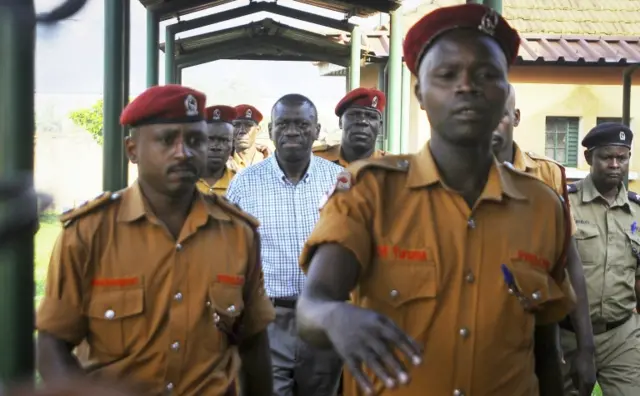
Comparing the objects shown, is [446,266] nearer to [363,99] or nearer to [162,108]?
[162,108]

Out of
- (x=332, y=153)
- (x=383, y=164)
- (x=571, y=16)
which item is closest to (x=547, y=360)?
(x=383, y=164)

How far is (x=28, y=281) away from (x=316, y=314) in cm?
82

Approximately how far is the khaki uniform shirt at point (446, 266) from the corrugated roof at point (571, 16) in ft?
36.5

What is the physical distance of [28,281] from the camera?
3.30 feet

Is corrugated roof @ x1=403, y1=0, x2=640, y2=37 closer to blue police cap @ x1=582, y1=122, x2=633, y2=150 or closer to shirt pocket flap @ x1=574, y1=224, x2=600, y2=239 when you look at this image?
blue police cap @ x1=582, y1=122, x2=633, y2=150

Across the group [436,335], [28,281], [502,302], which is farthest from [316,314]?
[28,281]

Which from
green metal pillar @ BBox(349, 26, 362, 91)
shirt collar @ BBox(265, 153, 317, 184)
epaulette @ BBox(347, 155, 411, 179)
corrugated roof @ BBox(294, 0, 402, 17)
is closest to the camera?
epaulette @ BBox(347, 155, 411, 179)

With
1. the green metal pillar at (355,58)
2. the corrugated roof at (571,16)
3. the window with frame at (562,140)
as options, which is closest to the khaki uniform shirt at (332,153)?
the green metal pillar at (355,58)

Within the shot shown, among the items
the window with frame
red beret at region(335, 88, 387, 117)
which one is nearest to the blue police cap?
red beret at region(335, 88, 387, 117)

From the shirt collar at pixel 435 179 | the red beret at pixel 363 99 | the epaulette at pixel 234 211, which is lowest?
the epaulette at pixel 234 211

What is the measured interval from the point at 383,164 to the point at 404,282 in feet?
1.11

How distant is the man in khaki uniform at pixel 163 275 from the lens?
8.59 feet

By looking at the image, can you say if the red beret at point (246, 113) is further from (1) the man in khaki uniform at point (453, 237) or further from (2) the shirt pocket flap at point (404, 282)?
(2) the shirt pocket flap at point (404, 282)

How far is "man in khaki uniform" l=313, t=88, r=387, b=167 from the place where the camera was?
5.84m
